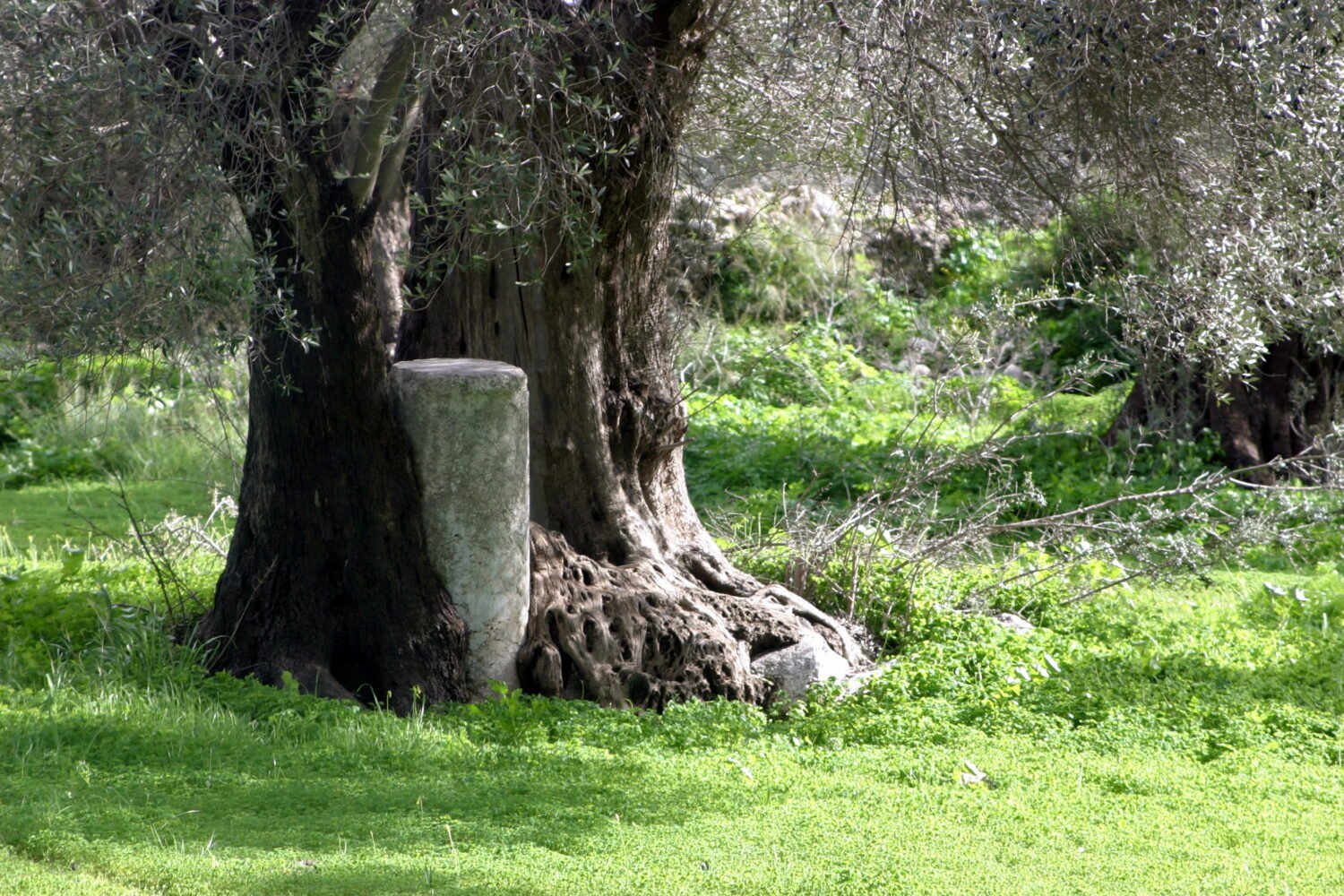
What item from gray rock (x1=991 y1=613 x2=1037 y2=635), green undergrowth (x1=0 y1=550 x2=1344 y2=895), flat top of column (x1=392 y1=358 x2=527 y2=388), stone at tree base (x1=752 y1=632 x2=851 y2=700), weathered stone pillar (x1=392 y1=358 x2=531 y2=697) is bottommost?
green undergrowth (x1=0 y1=550 x2=1344 y2=895)

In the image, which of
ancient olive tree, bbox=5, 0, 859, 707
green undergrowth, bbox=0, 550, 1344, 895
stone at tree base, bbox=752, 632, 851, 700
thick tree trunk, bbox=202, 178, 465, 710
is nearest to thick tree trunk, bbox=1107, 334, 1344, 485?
green undergrowth, bbox=0, 550, 1344, 895

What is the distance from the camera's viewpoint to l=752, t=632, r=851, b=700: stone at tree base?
19.6ft

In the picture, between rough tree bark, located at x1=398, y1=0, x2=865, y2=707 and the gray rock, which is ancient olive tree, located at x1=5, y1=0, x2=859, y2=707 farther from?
the gray rock

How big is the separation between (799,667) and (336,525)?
215 cm

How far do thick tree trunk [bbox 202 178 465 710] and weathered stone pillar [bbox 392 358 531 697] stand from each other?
2.9 inches

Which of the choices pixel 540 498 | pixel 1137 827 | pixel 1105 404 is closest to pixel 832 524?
pixel 540 498

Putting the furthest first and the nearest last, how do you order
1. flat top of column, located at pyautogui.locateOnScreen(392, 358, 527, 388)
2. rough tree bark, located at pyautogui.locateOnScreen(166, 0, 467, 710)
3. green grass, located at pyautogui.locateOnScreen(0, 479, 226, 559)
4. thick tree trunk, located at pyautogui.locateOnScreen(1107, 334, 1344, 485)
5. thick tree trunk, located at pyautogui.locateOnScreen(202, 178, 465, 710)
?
thick tree trunk, located at pyautogui.locateOnScreen(1107, 334, 1344, 485) < green grass, located at pyautogui.locateOnScreen(0, 479, 226, 559) < flat top of column, located at pyautogui.locateOnScreen(392, 358, 527, 388) < thick tree trunk, located at pyautogui.locateOnScreen(202, 178, 465, 710) < rough tree bark, located at pyautogui.locateOnScreen(166, 0, 467, 710)

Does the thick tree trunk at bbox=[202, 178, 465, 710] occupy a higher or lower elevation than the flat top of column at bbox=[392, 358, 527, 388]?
lower

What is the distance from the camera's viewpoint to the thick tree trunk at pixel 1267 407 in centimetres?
1087

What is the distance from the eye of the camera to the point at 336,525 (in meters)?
5.53

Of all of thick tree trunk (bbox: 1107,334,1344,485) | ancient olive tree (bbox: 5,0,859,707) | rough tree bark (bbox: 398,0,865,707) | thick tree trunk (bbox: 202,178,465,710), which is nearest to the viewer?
ancient olive tree (bbox: 5,0,859,707)

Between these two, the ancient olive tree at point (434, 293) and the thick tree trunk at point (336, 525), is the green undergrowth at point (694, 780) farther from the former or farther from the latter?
the ancient olive tree at point (434, 293)

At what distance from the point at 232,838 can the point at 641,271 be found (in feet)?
10.6

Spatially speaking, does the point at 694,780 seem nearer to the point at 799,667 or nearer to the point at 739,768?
the point at 739,768
